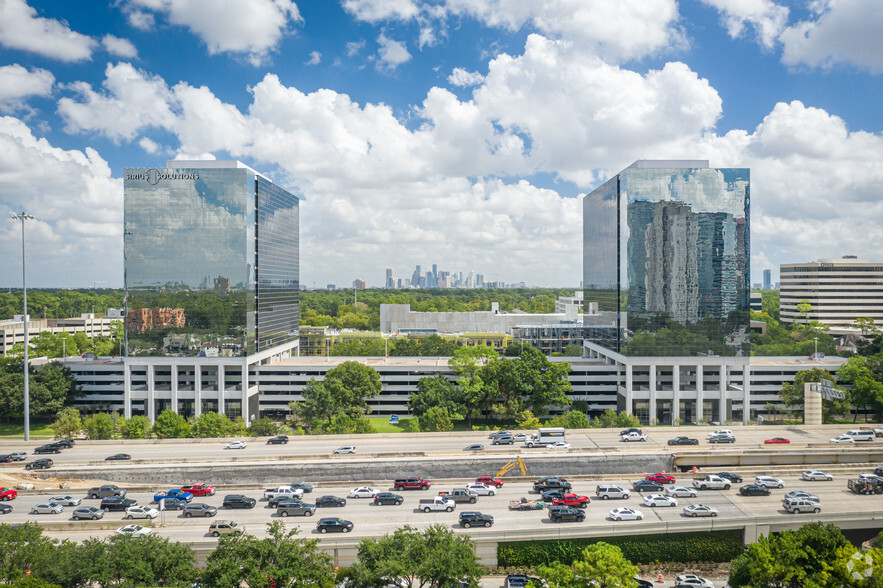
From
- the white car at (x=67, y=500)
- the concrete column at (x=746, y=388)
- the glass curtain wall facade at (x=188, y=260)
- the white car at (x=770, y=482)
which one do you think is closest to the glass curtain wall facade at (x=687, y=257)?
the concrete column at (x=746, y=388)

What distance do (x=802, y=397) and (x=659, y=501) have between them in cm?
4837

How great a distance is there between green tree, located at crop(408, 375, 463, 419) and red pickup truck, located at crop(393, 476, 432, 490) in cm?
2494

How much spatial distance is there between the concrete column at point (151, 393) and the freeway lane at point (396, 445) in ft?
62.5

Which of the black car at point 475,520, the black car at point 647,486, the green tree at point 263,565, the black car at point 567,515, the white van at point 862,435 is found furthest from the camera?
the white van at point 862,435

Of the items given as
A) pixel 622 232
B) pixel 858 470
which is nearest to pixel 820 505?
pixel 858 470

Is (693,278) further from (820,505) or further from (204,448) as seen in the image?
(204,448)

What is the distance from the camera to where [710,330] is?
8806 centimetres

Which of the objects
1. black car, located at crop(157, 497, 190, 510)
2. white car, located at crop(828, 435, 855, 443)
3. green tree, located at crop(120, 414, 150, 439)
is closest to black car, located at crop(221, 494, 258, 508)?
black car, located at crop(157, 497, 190, 510)

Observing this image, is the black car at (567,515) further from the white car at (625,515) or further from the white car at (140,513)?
the white car at (140,513)

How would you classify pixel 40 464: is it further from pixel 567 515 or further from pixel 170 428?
pixel 567 515

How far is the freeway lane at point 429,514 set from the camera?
44.8 metres

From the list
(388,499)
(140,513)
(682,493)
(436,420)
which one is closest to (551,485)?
(682,493)

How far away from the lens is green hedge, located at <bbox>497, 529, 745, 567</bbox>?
43125mm

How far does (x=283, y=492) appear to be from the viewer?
5166 centimetres
